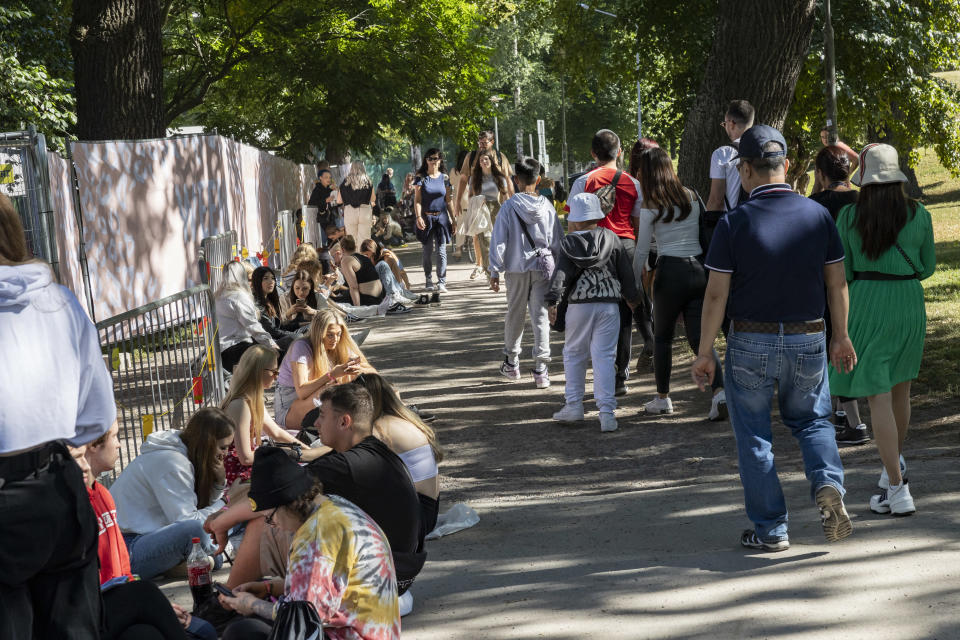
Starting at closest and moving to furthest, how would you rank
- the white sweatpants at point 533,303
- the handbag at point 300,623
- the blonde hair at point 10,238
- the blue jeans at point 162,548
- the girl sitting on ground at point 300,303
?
the blonde hair at point 10,238 → the handbag at point 300,623 → the blue jeans at point 162,548 → the white sweatpants at point 533,303 → the girl sitting on ground at point 300,303

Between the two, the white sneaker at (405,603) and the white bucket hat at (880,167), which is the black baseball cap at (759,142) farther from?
the white sneaker at (405,603)

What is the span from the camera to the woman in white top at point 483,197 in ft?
50.8

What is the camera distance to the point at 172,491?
19.8ft

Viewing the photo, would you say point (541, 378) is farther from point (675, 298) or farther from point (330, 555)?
point (330, 555)

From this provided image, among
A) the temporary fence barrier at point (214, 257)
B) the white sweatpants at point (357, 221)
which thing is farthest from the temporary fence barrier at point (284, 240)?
the temporary fence barrier at point (214, 257)

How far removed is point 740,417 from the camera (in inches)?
208

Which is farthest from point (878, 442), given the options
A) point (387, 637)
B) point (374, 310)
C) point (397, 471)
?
point (374, 310)

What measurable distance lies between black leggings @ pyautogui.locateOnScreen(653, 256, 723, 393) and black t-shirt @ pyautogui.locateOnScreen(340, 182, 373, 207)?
12.2 m

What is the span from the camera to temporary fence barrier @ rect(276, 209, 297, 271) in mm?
17594

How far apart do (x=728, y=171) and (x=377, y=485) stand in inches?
196

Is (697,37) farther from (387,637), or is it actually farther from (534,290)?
(387,637)

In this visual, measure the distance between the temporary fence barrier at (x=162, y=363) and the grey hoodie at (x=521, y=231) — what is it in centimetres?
256

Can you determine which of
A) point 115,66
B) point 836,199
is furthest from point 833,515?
point 115,66

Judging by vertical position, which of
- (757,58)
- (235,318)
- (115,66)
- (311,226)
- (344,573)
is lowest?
(344,573)
